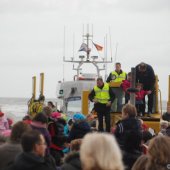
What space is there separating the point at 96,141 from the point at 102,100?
1068 centimetres

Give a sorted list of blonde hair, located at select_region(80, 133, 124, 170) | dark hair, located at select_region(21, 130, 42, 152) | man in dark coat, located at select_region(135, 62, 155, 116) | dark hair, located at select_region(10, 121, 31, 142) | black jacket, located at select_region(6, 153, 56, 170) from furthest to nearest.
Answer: man in dark coat, located at select_region(135, 62, 155, 116) → dark hair, located at select_region(10, 121, 31, 142) → dark hair, located at select_region(21, 130, 42, 152) → black jacket, located at select_region(6, 153, 56, 170) → blonde hair, located at select_region(80, 133, 124, 170)

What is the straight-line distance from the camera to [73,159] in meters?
7.05

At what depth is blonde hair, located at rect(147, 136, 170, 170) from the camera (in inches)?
281

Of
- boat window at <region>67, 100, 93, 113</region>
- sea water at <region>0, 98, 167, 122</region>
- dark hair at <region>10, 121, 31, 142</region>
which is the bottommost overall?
sea water at <region>0, 98, 167, 122</region>

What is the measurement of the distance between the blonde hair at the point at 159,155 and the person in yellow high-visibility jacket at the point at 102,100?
8.59 m

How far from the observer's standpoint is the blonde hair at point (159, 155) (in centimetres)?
714

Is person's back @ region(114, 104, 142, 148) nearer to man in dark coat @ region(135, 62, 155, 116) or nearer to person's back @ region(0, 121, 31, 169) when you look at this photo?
person's back @ region(0, 121, 31, 169)

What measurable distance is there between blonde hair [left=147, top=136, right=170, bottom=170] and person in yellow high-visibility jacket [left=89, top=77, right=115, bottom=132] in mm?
8587

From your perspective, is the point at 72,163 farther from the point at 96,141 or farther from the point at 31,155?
the point at 96,141

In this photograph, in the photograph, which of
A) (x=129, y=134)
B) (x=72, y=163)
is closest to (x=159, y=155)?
(x=72, y=163)

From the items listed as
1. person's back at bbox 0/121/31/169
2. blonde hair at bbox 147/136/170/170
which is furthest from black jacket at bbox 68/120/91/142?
blonde hair at bbox 147/136/170/170

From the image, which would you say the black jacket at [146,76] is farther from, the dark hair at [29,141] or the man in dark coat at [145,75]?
the dark hair at [29,141]

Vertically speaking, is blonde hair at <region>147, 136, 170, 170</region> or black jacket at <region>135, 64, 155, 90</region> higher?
black jacket at <region>135, 64, 155, 90</region>

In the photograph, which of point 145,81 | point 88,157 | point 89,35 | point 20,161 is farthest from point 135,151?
point 89,35
